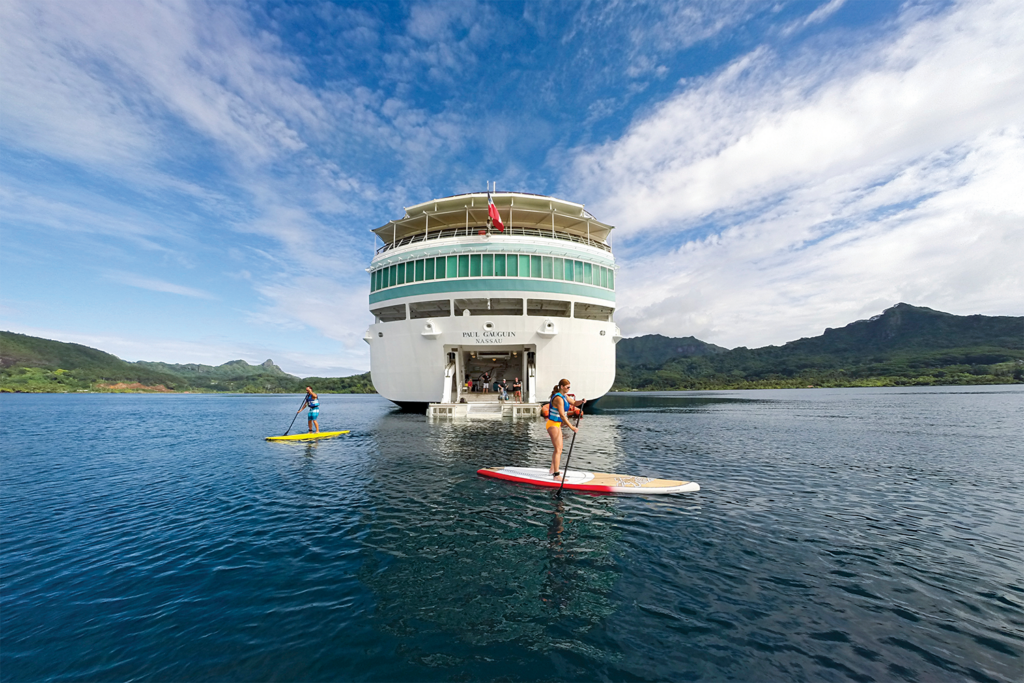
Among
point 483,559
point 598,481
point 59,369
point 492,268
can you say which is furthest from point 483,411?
point 59,369

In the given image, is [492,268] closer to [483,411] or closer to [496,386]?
[483,411]

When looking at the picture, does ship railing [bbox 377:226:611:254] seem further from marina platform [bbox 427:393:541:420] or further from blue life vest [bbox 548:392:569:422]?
blue life vest [bbox 548:392:569:422]

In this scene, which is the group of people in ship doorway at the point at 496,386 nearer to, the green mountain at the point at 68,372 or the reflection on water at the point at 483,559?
the reflection on water at the point at 483,559

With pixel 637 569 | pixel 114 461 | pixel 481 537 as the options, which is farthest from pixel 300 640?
pixel 114 461

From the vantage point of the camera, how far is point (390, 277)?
1335 inches

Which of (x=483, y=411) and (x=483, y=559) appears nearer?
(x=483, y=559)

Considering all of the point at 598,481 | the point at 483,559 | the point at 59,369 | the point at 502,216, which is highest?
the point at 502,216

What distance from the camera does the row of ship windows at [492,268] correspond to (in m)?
30.9

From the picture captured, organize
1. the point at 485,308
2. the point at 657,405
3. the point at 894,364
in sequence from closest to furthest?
the point at 485,308 < the point at 657,405 < the point at 894,364

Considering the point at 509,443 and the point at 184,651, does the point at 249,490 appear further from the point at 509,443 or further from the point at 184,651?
the point at 509,443

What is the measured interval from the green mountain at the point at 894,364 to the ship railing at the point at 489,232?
379ft

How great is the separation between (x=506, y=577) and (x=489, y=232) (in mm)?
30248

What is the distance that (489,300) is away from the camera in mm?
31125

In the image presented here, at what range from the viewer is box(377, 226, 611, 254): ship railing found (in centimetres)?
3378
